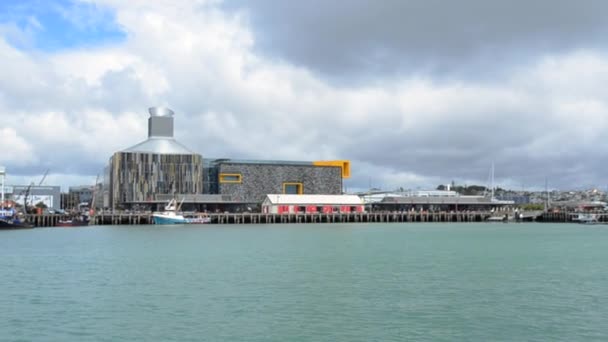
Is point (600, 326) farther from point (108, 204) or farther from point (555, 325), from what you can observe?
point (108, 204)

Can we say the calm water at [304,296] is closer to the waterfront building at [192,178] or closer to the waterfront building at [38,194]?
the waterfront building at [192,178]

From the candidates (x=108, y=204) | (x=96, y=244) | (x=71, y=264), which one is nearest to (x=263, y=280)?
(x=71, y=264)

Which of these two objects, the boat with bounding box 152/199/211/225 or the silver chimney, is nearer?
the boat with bounding box 152/199/211/225

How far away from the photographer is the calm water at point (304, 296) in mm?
23875

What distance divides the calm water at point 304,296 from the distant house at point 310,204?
81.4 metres

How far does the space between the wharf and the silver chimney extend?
26.7 metres

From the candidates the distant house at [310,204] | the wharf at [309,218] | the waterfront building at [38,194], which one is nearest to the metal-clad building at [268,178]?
the distant house at [310,204]

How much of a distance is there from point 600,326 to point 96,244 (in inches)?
1969

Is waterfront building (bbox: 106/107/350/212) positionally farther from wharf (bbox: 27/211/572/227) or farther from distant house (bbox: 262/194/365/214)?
wharf (bbox: 27/211/572/227)

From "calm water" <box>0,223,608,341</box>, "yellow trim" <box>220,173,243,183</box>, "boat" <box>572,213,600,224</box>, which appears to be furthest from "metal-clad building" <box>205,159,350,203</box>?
"calm water" <box>0,223,608,341</box>

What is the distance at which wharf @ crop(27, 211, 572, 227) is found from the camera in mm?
115312

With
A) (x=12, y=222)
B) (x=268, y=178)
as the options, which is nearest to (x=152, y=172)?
(x=268, y=178)

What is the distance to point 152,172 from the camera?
440ft

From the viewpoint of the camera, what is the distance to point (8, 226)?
9506 centimetres
